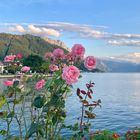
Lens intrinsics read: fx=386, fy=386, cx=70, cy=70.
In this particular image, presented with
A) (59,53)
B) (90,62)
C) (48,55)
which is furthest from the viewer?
(48,55)

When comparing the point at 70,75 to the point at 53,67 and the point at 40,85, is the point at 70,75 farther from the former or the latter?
the point at 40,85

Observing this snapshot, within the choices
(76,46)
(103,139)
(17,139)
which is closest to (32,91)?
(17,139)

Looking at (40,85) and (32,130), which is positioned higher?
(40,85)

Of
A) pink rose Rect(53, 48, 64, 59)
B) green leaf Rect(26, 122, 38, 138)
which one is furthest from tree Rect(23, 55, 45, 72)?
green leaf Rect(26, 122, 38, 138)

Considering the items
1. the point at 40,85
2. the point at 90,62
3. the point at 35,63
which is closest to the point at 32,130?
the point at 40,85

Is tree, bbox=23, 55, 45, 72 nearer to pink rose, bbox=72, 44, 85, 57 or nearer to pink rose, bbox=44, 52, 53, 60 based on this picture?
pink rose, bbox=44, 52, 53, 60

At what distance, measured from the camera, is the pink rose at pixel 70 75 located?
5.73 meters

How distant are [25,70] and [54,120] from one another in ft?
6.15

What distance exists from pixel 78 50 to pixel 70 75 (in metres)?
0.80

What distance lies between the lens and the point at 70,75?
5.75m

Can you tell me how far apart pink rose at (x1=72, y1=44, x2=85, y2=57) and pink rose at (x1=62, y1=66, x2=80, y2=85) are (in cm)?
64

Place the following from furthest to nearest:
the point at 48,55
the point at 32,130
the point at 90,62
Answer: the point at 48,55
the point at 32,130
the point at 90,62

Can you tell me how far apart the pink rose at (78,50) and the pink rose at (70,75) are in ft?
2.10

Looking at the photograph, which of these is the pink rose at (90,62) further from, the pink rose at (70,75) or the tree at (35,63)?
the tree at (35,63)
